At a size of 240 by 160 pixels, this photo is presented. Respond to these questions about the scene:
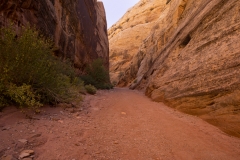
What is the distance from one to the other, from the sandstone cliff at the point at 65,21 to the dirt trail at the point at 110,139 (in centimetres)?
467

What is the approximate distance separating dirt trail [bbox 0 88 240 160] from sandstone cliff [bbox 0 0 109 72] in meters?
4.67

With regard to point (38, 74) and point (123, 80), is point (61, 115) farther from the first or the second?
point (123, 80)

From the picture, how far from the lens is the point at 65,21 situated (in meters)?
10.9

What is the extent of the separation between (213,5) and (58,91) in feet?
25.7

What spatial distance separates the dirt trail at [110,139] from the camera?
236 centimetres

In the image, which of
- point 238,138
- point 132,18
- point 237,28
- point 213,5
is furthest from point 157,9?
point 238,138

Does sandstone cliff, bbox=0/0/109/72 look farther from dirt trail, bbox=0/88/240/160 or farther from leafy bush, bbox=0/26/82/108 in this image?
dirt trail, bbox=0/88/240/160

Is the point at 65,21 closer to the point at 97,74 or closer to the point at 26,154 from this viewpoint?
the point at 97,74

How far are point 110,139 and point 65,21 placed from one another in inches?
420

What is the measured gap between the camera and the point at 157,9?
4238cm

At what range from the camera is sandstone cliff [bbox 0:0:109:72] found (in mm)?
6244

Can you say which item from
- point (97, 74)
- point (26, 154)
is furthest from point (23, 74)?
point (97, 74)

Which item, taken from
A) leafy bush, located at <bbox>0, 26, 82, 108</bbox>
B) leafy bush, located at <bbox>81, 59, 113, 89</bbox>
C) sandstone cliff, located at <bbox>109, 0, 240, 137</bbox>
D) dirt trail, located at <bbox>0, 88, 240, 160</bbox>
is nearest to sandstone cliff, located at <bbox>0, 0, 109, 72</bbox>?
leafy bush, located at <bbox>81, 59, 113, 89</bbox>

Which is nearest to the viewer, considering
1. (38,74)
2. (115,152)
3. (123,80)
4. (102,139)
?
(115,152)
